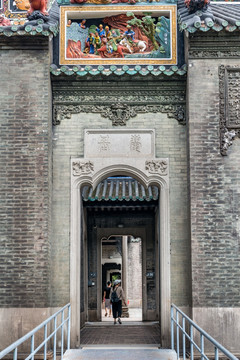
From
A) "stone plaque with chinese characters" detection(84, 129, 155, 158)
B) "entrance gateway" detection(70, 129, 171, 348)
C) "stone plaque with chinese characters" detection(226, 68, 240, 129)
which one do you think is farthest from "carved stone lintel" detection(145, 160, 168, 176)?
"stone plaque with chinese characters" detection(226, 68, 240, 129)

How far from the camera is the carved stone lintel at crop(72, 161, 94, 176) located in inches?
429

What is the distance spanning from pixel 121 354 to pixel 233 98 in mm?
5016

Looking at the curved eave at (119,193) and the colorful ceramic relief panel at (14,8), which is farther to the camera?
the curved eave at (119,193)

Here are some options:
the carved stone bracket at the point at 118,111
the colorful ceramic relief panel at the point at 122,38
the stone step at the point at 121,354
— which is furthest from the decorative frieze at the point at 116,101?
the stone step at the point at 121,354

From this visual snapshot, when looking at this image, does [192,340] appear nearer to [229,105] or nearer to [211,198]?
[211,198]

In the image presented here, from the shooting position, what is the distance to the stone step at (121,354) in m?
9.44

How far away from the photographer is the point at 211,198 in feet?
34.1

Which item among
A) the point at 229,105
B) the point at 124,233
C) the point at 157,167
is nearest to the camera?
the point at 229,105

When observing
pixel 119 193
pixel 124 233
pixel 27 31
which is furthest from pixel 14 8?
pixel 124 233

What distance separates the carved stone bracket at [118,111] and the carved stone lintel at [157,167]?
2.91 ft

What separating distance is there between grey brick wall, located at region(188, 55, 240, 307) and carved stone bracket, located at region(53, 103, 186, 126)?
513 millimetres

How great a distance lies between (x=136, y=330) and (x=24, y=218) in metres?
5.92

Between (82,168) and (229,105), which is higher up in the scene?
(229,105)

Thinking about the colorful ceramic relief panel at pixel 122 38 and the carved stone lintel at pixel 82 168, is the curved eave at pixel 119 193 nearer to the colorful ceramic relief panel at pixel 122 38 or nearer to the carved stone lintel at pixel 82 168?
the carved stone lintel at pixel 82 168
